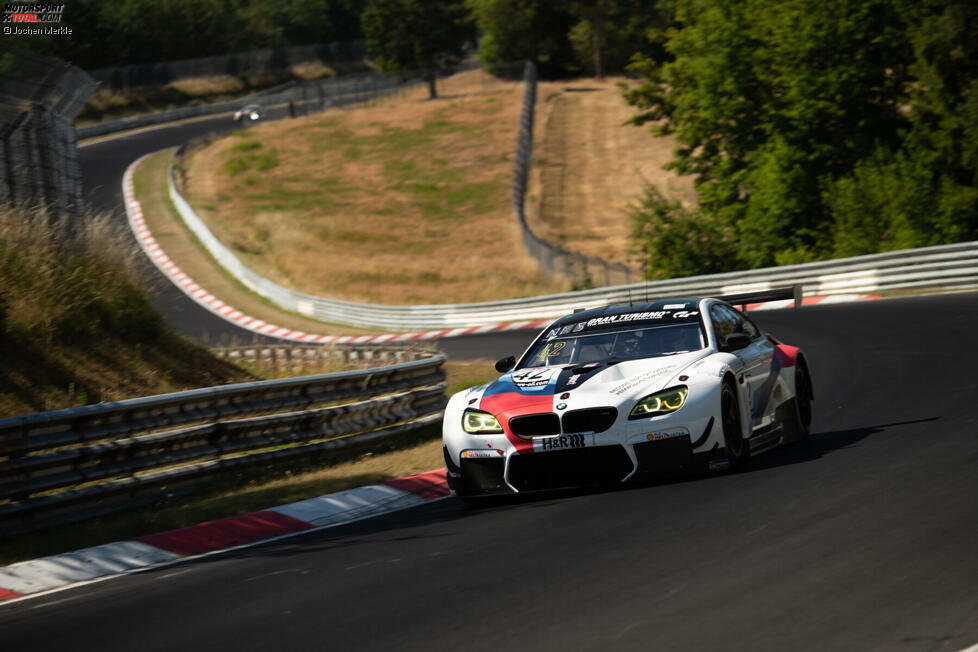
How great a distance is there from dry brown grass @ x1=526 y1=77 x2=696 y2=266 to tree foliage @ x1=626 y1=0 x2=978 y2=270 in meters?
4.71

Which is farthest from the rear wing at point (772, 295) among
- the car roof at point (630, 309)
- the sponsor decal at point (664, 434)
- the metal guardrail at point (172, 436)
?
the metal guardrail at point (172, 436)

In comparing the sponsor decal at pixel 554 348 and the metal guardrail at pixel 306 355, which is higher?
the sponsor decal at pixel 554 348

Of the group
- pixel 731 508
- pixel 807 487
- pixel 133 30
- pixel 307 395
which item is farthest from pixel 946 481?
pixel 133 30

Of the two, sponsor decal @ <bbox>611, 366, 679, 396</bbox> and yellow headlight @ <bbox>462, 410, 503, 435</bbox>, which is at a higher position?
sponsor decal @ <bbox>611, 366, 679, 396</bbox>

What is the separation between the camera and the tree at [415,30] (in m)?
92.4

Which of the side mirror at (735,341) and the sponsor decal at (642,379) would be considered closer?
the sponsor decal at (642,379)

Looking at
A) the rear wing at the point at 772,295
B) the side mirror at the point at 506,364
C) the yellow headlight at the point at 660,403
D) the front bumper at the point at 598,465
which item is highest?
the rear wing at the point at 772,295

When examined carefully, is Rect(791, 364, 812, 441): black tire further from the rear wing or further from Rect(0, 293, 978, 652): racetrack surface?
Rect(0, 293, 978, 652): racetrack surface

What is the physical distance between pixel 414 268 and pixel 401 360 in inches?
966

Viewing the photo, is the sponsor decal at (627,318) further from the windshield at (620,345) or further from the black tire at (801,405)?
the black tire at (801,405)

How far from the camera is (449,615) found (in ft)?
17.7

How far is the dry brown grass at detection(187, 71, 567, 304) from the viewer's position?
40.9m

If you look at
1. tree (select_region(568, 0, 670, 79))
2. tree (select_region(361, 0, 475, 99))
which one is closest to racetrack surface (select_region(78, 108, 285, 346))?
tree (select_region(361, 0, 475, 99))

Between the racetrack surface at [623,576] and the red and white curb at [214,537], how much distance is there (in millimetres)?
374
